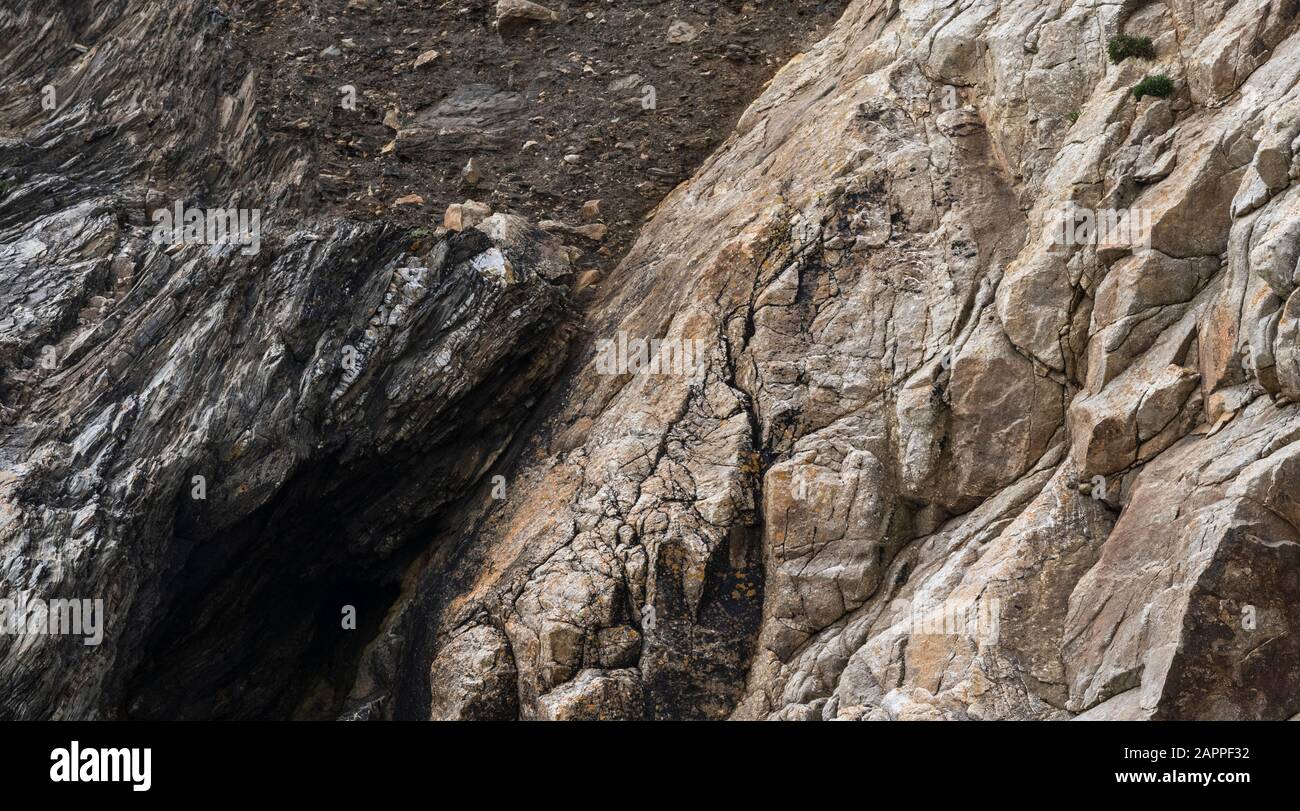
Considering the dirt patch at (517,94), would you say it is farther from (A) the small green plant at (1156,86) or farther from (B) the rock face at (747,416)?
(A) the small green plant at (1156,86)

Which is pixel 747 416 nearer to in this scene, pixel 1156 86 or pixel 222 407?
pixel 1156 86

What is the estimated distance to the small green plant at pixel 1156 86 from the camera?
16.9 m

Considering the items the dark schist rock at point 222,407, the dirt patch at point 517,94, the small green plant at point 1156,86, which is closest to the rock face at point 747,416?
the dark schist rock at point 222,407

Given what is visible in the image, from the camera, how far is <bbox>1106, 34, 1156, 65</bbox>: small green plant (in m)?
17.6

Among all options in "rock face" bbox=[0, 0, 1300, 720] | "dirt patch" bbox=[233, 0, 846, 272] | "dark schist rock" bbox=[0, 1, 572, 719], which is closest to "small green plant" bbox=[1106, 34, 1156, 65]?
"rock face" bbox=[0, 0, 1300, 720]

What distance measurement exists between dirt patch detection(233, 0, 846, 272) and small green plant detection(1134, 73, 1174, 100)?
10.9m

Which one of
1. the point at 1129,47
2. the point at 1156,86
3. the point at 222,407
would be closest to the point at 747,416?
the point at 1156,86

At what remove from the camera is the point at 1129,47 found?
58.2 ft

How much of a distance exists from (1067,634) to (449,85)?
64.8ft

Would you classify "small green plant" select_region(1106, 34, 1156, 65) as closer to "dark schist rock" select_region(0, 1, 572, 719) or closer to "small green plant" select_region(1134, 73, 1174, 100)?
"small green plant" select_region(1134, 73, 1174, 100)

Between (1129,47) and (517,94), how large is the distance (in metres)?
14.5

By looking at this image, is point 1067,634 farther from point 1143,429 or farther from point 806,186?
point 806,186

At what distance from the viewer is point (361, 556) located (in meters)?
22.4

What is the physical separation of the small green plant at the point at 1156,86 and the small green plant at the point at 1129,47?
0.71 m
